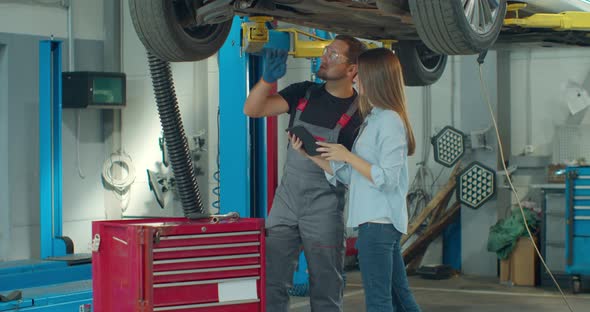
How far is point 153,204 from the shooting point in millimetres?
9188

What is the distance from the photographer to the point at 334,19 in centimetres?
400

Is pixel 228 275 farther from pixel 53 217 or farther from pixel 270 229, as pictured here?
pixel 53 217

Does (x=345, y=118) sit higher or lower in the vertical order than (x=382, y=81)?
lower

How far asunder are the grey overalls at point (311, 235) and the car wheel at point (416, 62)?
1301 mm

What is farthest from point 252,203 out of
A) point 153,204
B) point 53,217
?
point 153,204

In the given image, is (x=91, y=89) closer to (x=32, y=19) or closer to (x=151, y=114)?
(x=151, y=114)

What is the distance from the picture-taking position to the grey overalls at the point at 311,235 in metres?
3.33

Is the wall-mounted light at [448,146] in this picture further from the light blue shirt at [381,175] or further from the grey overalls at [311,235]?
the light blue shirt at [381,175]

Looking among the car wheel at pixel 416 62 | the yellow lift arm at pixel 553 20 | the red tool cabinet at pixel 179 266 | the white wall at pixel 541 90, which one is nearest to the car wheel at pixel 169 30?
the red tool cabinet at pixel 179 266

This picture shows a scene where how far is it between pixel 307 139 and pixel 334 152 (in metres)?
0.15

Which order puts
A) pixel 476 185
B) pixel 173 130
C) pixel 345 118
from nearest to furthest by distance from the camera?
pixel 345 118
pixel 173 130
pixel 476 185

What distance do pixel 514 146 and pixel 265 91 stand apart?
4824 millimetres

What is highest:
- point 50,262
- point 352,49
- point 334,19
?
point 334,19

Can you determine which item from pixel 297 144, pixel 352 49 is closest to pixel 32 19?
pixel 352 49
